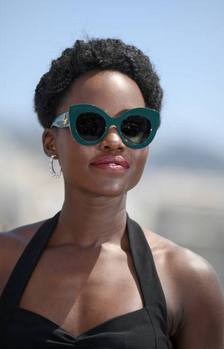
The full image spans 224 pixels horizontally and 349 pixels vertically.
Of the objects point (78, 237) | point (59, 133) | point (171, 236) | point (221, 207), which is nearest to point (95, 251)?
point (78, 237)

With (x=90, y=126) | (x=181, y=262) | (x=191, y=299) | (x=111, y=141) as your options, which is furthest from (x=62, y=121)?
(x=191, y=299)

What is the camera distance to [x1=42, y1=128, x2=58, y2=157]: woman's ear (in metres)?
2.79

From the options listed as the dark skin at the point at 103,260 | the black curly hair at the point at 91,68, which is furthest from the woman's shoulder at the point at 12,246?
the black curly hair at the point at 91,68

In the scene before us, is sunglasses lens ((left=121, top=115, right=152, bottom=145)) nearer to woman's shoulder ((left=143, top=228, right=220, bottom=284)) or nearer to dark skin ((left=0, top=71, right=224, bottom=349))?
dark skin ((left=0, top=71, right=224, bottom=349))

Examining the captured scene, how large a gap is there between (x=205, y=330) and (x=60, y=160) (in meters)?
1.18

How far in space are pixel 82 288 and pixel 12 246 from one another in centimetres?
49

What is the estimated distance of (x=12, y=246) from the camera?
273 cm

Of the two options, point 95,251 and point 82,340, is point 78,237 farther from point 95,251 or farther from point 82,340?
point 82,340

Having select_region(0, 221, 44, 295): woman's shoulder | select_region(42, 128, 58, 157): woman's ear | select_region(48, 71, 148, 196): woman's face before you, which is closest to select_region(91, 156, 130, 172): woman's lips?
select_region(48, 71, 148, 196): woman's face

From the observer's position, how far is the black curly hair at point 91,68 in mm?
2652

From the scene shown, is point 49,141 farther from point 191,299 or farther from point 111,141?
point 191,299

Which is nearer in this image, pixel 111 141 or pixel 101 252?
pixel 111 141

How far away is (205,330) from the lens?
2549mm

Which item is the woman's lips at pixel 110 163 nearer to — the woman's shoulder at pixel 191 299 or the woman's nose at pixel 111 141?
the woman's nose at pixel 111 141
